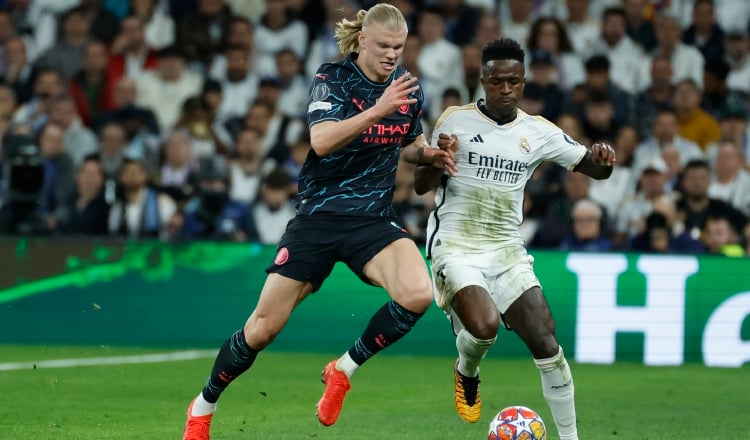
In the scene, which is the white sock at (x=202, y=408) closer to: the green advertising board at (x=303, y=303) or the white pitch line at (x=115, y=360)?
the white pitch line at (x=115, y=360)

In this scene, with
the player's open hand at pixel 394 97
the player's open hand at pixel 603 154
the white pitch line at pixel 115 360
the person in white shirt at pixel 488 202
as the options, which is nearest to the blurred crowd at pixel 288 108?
the white pitch line at pixel 115 360

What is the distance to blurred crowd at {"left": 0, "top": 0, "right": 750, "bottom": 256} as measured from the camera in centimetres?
1430

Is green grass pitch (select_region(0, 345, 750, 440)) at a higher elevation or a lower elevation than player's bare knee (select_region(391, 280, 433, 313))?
lower

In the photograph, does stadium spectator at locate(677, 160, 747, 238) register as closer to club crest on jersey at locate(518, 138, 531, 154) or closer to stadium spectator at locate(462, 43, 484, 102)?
stadium spectator at locate(462, 43, 484, 102)

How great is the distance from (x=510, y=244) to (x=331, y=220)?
1.25m

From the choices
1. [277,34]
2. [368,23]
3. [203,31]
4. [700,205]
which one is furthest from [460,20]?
[368,23]

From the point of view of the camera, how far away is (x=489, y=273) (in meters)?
8.21

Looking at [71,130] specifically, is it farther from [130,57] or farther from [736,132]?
[736,132]

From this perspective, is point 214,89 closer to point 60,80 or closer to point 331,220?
point 60,80

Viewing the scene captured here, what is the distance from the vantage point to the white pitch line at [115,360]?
1220 cm

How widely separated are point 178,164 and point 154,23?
270cm

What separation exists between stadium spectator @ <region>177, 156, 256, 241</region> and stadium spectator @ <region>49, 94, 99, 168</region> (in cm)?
148

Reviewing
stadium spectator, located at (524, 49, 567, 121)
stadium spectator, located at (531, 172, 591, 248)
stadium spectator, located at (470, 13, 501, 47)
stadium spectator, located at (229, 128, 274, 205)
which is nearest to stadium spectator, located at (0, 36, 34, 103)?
stadium spectator, located at (229, 128, 274, 205)

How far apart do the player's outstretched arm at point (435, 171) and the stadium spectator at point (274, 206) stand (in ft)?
20.0
